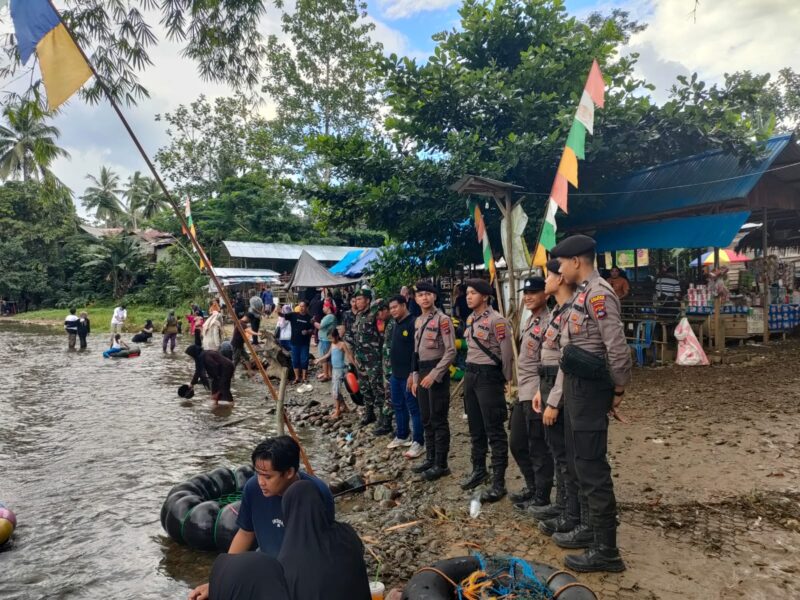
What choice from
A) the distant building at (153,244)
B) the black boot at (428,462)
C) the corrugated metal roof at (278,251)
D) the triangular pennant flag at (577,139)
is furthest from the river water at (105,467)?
the distant building at (153,244)

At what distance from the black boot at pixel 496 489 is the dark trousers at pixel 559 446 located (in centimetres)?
87

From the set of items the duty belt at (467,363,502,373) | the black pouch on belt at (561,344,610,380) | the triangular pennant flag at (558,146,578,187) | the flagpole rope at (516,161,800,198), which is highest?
the flagpole rope at (516,161,800,198)

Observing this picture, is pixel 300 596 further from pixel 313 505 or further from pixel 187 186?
pixel 187 186

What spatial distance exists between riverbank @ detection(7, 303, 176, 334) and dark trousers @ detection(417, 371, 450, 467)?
82.3 ft

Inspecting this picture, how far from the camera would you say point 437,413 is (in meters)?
5.49

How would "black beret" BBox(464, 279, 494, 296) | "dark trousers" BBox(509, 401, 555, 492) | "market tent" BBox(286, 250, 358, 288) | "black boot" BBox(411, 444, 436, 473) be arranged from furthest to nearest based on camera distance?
1. "market tent" BBox(286, 250, 358, 288)
2. "black boot" BBox(411, 444, 436, 473)
3. "black beret" BBox(464, 279, 494, 296)
4. "dark trousers" BBox(509, 401, 555, 492)

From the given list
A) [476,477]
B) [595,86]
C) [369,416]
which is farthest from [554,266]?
[369,416]

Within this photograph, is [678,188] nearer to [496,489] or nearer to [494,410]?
[494,410]

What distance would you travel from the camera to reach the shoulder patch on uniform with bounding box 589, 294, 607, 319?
11.1ft

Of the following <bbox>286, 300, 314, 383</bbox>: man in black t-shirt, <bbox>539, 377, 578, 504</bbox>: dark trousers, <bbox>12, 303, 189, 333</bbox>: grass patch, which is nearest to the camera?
<bbox>539, 377, 578, 504</bbox>: dark trousers

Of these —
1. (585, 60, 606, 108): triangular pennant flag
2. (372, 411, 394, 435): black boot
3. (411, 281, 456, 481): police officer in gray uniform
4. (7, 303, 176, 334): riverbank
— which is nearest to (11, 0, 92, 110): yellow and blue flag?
(411, 281, 456, 481): police officer in gray uniform

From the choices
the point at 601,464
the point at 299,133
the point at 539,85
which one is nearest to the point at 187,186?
the point at 299,133

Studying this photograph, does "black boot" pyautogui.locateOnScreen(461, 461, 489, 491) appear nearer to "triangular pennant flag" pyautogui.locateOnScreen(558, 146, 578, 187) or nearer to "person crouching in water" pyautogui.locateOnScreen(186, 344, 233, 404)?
"triangular pennant flag" pyautogui.locateOnScreen(558, 146, 578, 187)

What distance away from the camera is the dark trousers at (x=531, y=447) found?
429 cm
